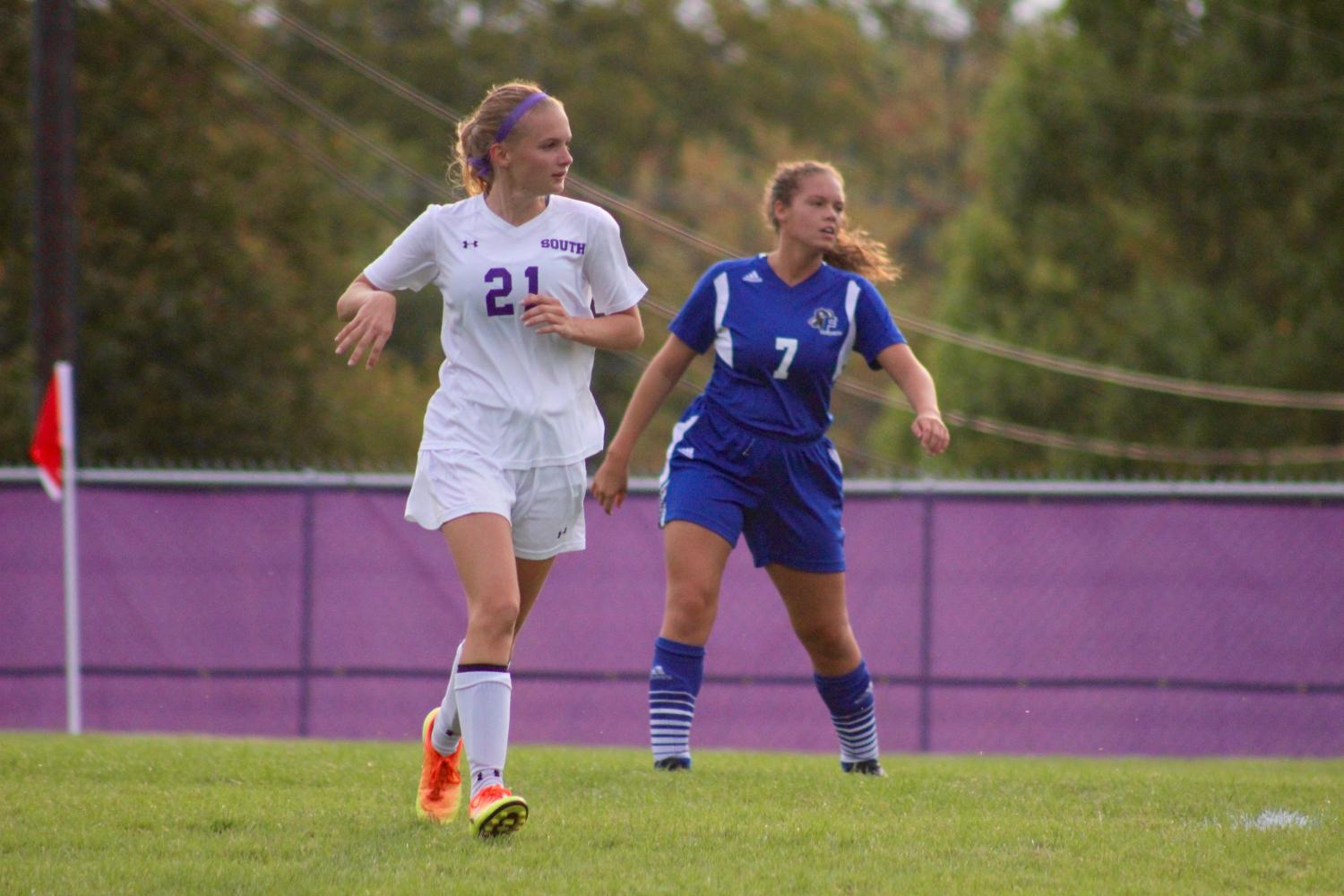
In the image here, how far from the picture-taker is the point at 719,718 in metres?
11.1

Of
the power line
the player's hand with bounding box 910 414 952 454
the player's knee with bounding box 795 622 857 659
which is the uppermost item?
the power line

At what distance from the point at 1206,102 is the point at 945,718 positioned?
18.4 meters

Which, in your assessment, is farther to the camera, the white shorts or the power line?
the power line

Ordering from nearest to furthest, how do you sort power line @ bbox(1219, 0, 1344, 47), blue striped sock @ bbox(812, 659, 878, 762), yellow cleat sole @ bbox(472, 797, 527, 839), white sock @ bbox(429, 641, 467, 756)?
yellow cleat sole @ bbox(472, 797, 527, 839)
white sock @ bbox(429, 641, 467, 756)
blue striped sock @ bbox(812, 659, 878, 762)
power line @ bbox(1219, 0, 1344, 47)

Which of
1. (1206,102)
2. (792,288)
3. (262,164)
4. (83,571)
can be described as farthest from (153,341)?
(792,288)

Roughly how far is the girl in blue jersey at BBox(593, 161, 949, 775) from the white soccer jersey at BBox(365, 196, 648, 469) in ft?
2.57

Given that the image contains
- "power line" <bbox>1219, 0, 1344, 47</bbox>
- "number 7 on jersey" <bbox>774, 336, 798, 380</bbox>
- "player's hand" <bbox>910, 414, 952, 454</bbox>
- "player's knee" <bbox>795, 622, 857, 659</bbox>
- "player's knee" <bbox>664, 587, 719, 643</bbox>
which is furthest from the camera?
"power line" <bbox>1219, 0, 1344, 47</bbox>

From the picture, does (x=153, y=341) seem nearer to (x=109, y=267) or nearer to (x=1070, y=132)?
(x=109, y=267)

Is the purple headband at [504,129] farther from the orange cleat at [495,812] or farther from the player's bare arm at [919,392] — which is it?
the orange cleat at [495,812]

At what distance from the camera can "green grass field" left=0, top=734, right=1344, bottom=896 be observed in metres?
4.18

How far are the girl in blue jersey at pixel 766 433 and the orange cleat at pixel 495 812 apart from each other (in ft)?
4.88

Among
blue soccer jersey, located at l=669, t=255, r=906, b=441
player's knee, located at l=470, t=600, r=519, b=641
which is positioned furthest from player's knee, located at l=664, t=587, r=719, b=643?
player's knee, located at l=470, t=600, r=519, b=641

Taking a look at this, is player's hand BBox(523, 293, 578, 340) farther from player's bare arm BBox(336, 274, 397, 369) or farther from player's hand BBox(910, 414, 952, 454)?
player's hand BBox(910, 414, 952, 454)

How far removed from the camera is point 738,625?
434 inches
